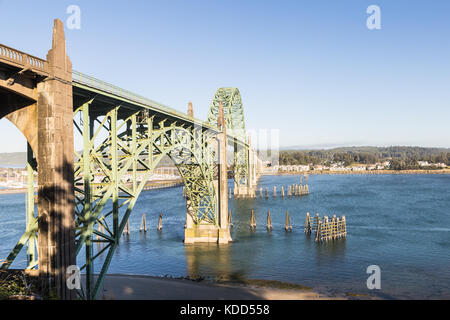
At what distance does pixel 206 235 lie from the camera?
126 ft

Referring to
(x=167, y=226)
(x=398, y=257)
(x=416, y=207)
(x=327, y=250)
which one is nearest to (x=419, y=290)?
(x=398, y=257)

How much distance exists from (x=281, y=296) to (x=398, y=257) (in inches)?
640

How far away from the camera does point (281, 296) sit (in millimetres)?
24250

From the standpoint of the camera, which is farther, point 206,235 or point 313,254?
point 206,235

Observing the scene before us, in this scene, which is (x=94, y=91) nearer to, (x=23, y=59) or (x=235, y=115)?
(x=23, y=59)

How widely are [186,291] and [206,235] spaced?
44.5 ft

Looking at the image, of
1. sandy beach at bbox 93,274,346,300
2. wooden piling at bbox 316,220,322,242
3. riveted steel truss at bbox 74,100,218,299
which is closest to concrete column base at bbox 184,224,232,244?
riveted steel truss at bbox 74,100,218,299

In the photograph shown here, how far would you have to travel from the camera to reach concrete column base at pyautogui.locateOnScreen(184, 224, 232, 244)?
38375mm

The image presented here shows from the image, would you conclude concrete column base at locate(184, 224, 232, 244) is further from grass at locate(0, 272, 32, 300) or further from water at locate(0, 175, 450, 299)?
grass at locate(0, 272, 32, 300)

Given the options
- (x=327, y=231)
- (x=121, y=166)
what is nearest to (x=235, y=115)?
(x=327, y=231)

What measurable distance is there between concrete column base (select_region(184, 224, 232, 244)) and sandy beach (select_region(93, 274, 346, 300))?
10338mm

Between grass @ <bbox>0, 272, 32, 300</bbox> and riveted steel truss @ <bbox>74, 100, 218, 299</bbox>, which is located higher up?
riveted steel truss @ <bbox>74, 100, 218, 299</bbox>

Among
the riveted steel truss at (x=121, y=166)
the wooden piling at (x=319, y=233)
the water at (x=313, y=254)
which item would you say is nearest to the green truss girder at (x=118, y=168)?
the riveted steel truss at (x=121, y=166)

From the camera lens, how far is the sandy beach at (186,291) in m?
23.5
